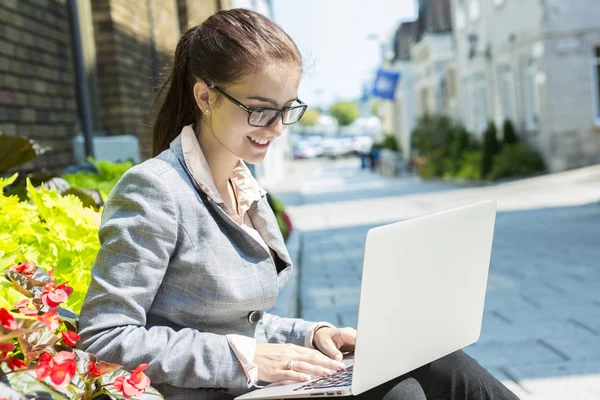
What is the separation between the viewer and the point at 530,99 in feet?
73.9

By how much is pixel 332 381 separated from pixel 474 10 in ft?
89.6

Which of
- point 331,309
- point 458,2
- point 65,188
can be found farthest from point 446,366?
point 458,2

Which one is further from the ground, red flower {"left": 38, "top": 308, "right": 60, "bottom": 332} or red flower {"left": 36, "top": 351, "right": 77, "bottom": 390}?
red flower {"left": 38, "top": 308, "right": 60, "bottom": 332}

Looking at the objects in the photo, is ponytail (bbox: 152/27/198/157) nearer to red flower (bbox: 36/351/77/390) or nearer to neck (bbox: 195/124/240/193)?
neck (bbox: 195/124/240/193)

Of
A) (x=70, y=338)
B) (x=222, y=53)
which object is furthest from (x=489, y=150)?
(x=70, y=338)

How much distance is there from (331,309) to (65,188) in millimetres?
3267

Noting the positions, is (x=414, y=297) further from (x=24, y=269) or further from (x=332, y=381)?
(x=24, y=269)

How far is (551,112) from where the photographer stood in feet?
66.4

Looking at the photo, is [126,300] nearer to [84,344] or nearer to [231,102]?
[84,344]

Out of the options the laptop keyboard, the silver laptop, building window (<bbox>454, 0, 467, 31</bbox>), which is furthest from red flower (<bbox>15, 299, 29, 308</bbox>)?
building window (<bbox>454, 0, 467, 31</bbox>)

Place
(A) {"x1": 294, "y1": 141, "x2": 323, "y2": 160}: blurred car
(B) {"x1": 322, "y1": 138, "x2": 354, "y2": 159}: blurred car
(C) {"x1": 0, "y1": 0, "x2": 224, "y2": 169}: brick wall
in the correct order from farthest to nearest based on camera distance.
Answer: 1. (A) {"x1": 294, "y1": 141, "x2": 323, "y2": 160}: blurred car
2. (B) {"x1": 322, "y1": 138, "x2": 354, "y2": 159}: blurred car
3. (C) {"x1": 0, "y1": 0, "x2": 224, "y2": 169}: brick wall

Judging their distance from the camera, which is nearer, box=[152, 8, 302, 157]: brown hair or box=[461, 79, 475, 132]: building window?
box=[152, 8, 302, 157]: brown hair

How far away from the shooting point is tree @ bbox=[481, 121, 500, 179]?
22953 millimetres

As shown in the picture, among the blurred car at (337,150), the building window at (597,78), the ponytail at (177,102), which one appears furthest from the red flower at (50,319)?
A: the blurred car at (337,150)
